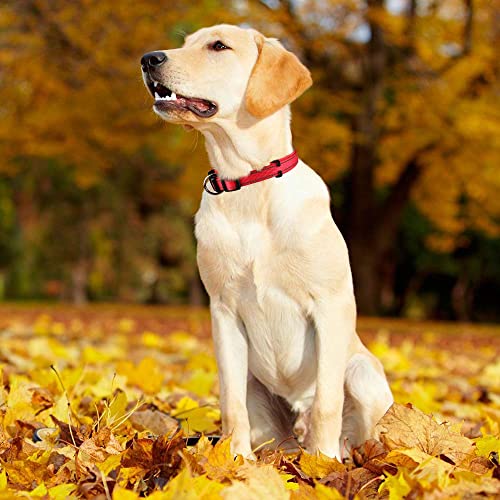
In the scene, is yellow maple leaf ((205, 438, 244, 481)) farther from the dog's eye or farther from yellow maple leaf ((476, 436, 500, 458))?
the dog's eye

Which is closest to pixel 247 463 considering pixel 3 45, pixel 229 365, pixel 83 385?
pixel 229 365

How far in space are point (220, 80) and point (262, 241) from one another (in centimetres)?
61

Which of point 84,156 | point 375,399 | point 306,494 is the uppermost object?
point 306,494

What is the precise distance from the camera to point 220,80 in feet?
9.25

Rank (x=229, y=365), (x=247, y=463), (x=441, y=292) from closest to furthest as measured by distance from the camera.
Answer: (x=247, y=463) < (x=229, y=365) < (x=441, y=292)

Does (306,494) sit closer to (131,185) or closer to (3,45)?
(3,45)

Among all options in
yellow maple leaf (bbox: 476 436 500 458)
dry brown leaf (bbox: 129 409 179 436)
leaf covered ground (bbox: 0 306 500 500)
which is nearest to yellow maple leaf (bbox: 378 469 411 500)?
leaf covered ground (bbox: 0 306 500 500)

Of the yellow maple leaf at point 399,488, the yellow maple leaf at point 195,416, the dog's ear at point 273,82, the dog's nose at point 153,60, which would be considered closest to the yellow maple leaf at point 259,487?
the yellow maple leaf at point 399,488

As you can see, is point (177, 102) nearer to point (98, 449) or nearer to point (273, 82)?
point (273, 82)

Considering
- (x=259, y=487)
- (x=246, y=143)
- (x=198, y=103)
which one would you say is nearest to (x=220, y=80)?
(x=198, y=103)

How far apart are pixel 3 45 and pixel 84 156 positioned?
13.5 ft

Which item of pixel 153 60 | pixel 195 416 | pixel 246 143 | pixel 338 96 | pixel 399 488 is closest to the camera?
pixel 399 488

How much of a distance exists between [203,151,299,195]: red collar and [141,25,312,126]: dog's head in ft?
0.63

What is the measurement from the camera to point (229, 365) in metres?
2.86
